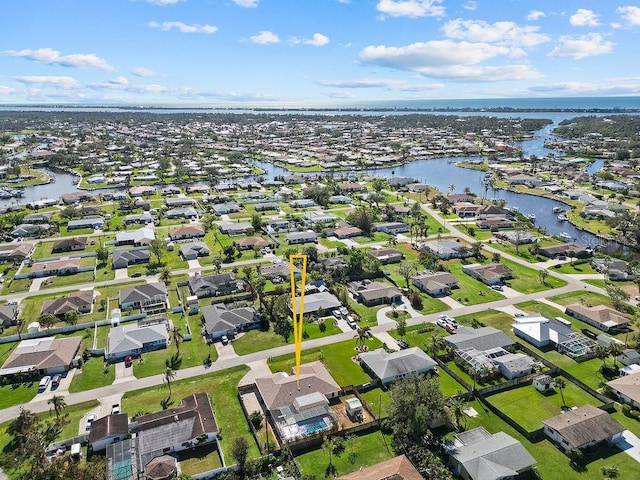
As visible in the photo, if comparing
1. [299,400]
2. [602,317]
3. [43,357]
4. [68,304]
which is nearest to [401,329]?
[299,400]

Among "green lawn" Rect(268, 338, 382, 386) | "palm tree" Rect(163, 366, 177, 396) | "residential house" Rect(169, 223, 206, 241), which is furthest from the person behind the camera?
"residential house" Rect(169, 223, 206, 241)

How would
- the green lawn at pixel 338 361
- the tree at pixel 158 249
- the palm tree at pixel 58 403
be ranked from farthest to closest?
the tree at pixel 158 249 → the green lawn at pixel 338 361 → the palm tree at pixel 58 403

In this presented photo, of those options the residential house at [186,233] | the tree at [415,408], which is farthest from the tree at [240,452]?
the residential house at [186,233]

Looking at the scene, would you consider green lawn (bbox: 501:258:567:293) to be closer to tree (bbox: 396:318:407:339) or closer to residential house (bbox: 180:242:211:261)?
tree (bbox: 396:318:407:339)

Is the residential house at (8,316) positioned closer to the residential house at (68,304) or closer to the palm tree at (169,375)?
the residential house at (68,304)

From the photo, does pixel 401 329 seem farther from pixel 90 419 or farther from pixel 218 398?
pixel 90 419

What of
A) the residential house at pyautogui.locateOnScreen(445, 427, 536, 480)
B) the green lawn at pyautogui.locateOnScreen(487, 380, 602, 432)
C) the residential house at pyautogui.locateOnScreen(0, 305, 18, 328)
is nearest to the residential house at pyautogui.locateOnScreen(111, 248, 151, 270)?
the residential house at pyautogui.locateOnScreen(0, 305, 18, 328)
